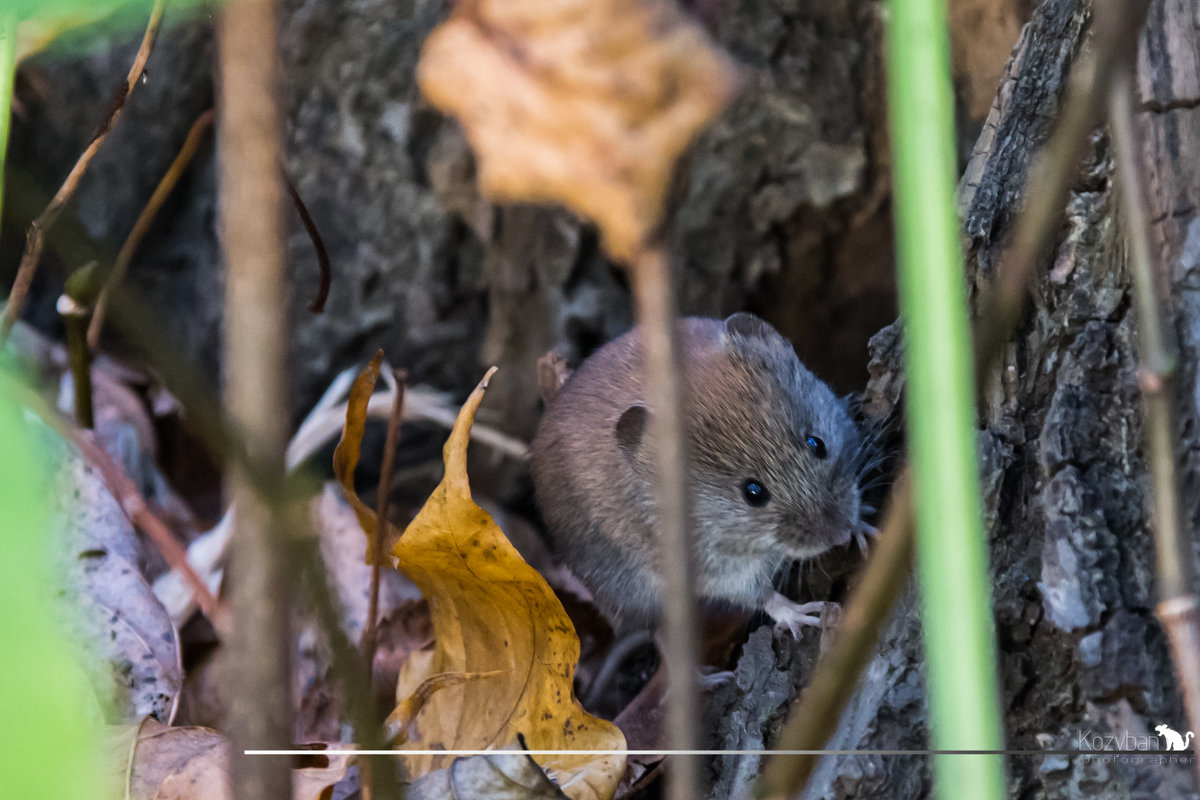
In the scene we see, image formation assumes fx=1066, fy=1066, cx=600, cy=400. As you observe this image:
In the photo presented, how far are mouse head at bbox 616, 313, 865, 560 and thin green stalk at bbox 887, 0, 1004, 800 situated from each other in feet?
6.43

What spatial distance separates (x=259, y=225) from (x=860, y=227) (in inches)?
124

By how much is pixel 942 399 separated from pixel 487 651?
178 centimetres

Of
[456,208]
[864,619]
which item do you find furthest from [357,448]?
[864,619]

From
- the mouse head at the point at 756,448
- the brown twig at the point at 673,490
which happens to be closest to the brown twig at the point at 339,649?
the brown twig at the point at 673,490

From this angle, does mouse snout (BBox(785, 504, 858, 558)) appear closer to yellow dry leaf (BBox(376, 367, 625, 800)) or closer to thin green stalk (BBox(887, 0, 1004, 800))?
yellow dry leaf (BBox(376, 367, 625, 800))

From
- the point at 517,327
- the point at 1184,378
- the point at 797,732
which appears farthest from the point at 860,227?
the point at 797,732

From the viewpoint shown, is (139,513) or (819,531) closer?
(139,513)

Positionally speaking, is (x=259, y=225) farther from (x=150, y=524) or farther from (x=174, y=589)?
(x=174, y=589)

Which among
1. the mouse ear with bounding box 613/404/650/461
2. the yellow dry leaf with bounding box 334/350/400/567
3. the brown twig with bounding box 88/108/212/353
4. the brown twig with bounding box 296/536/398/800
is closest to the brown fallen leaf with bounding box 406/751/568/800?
the yellow dry leaf with bounding box 334/350/400/567

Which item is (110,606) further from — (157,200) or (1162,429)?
(1162,429)

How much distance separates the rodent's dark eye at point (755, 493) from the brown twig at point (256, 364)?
2.07 metres

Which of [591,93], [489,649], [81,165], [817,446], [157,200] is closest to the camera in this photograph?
[591,93]

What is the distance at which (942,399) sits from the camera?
795 millimetres

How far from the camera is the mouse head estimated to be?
2795mm
